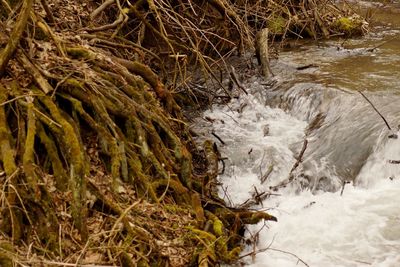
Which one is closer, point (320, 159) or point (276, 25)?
point (320, 159)

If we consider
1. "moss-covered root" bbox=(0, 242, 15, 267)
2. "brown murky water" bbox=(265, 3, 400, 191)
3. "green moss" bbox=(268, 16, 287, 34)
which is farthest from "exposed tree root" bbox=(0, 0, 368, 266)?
"green moss" bbox=(268, 16, 287, 34)

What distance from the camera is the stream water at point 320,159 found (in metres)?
4.89

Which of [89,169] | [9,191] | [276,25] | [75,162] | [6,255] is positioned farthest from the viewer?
[276,25]

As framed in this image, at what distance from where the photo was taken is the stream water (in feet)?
16.0

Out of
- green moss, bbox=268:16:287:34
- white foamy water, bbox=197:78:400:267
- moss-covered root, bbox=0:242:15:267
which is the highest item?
green moss, bbox=268:16:287:34

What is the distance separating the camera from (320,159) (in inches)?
252

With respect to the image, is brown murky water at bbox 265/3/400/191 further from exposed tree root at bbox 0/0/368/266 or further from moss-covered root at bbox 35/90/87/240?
moss-covered root at bbox 35/90/87/240

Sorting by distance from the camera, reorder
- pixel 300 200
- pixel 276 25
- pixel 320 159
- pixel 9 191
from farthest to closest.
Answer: pixel 276 25, pixel 320 159, pixel 300 200, pixel 9 191

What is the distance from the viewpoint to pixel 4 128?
3.81m

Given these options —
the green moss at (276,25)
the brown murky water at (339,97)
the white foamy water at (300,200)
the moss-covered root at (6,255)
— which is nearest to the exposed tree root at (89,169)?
the moss-covered root at (6,255)

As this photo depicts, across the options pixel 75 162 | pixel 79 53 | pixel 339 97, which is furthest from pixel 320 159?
pixel 75 162

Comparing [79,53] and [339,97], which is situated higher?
[79,53]

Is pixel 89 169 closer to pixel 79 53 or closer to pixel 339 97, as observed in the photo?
pixel 79 53

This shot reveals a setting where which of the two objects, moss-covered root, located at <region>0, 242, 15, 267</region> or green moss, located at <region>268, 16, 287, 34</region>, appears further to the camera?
green moss, located at <region>268, 16, 287, 34</region>
